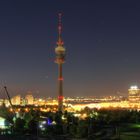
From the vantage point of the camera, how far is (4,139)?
38156 millimetres

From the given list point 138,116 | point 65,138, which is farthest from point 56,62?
point 65,138

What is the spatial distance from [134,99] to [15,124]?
141743 mm

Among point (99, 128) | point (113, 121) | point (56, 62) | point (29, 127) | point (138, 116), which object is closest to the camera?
point (99, 128)

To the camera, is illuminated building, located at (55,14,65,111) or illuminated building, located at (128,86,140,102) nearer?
illuminated building, located at (55,14,65,111)

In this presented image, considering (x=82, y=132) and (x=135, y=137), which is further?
(x=82, y=132)

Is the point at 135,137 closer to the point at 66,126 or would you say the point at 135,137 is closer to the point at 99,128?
the point at 99,128

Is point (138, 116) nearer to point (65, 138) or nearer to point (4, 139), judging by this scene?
point (65, 138)

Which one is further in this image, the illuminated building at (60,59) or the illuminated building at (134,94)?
the illuminated building at (134,94)

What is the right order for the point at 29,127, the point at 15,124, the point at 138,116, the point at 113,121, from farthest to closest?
the point at 138,116, the point at 113,121, the point at 15,124, the point at 29,127

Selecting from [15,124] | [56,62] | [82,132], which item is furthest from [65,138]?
[56,62]

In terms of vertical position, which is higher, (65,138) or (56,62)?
(56,62)

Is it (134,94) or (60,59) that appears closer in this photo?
(60,59)

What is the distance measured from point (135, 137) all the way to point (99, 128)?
8.68 meters

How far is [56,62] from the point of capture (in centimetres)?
11250
